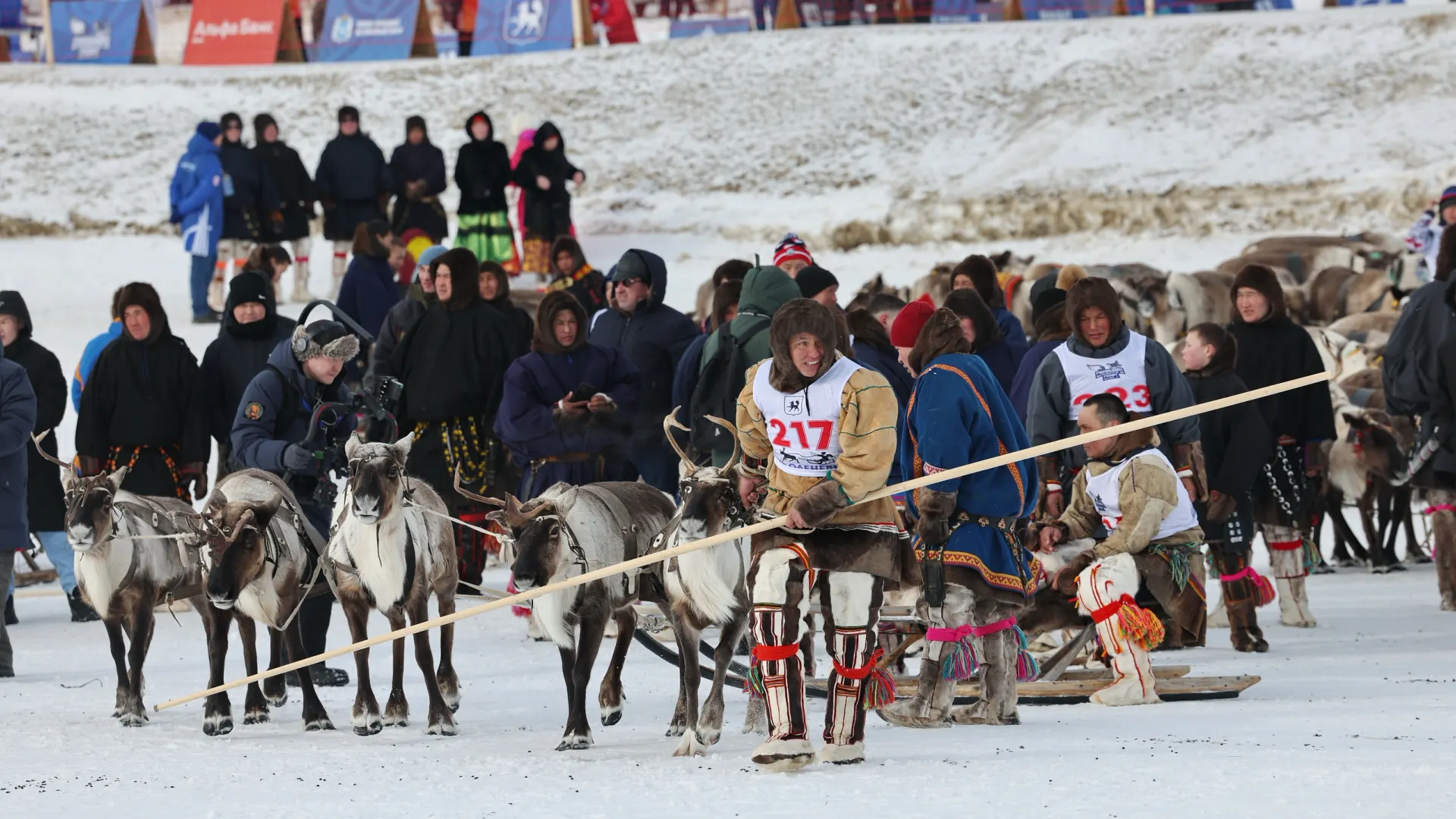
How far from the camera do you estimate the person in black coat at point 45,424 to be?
407 inches

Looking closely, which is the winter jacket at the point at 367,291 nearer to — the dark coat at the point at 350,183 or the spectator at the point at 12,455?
the spectator at the point at 12,455

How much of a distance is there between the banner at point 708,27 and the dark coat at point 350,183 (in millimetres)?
10922

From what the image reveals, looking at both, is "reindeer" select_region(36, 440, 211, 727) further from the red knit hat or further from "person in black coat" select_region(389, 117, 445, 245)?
"person in black coat" select_region(389, 117, 445, 245)

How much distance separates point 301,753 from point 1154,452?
3.27 m

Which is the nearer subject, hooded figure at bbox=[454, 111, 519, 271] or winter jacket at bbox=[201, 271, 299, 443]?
winter jacket at bbox=[201, 271, 299, 443]

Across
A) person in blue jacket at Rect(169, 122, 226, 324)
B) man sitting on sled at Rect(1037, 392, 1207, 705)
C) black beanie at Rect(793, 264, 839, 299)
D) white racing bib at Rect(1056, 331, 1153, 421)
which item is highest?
person in blue jacket at Rect(169, 122, 226, 324)

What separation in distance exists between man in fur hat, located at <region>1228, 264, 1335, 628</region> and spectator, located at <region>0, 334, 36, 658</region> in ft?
18.1

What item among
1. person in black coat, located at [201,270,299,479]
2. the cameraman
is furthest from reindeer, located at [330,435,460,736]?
person in black coat, located at [201,270,299,479]

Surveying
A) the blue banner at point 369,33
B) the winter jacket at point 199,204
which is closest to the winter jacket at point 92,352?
the winter jacket at point 199,204

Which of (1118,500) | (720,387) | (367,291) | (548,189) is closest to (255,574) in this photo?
(720,387)

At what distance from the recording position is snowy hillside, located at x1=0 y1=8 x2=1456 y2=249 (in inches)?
944

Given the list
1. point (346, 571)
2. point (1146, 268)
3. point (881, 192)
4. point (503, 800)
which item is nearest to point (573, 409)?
point (346, 571)

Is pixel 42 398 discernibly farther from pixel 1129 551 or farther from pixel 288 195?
pixel 288 195

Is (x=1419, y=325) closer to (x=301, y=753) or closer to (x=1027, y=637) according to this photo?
(x=1027, y=637)
